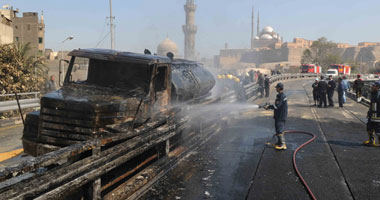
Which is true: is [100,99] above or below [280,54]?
below

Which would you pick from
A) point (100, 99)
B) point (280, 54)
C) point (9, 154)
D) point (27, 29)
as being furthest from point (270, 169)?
point (280, 54)

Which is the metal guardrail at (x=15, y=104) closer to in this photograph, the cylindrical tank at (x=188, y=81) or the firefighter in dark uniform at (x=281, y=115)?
Result: the cylindrical tank at (x=188, y=81)

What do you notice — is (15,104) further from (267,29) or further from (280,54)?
(267,29)

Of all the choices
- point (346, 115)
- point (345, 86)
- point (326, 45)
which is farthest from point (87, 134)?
point (326, 45)

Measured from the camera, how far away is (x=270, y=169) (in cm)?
680

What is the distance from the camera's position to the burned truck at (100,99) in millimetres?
5684

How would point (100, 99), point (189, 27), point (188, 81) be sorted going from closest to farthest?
1. point (100, 99)
2. point (188, 81)
3. point (189, 27)

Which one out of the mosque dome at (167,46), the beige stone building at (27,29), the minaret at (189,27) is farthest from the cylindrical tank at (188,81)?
the minaret at (189,27)

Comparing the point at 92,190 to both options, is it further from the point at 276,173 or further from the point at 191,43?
the point at 191,43

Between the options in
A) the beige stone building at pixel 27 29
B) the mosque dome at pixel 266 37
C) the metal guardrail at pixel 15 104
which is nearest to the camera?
the metal guardrail at pixel 15 104

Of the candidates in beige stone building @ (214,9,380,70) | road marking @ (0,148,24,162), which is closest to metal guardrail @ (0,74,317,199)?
road marking @ (0,148,24,162)

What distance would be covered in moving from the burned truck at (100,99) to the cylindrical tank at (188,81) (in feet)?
0.25

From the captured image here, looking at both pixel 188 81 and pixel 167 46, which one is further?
pixel 167 46

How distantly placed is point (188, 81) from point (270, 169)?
13.8 ft
